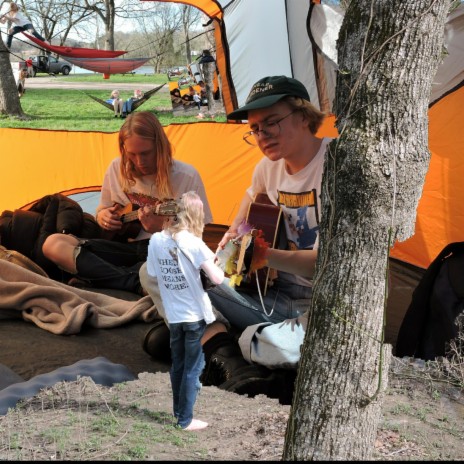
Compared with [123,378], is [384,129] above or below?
above

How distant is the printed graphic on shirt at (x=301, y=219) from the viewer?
302cm

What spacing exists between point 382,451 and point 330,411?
1.27 feet

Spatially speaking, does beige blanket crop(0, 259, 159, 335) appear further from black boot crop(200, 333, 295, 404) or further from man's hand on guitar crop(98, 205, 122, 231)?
black boot crop(200, 333, 295, 404)

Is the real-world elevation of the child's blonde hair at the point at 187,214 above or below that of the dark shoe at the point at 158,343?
above

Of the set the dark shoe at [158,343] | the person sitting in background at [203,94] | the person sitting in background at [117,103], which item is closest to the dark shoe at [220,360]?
the dark shoe at [158,343]

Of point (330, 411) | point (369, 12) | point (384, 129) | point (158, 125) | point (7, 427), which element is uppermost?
point (158, 125)

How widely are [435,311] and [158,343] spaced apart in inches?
47.5

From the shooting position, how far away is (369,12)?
1.62 metres

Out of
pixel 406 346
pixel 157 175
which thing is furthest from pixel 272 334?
pixel 157 175

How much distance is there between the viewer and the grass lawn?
1332 centimetres

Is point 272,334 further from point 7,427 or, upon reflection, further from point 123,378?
point 7,427

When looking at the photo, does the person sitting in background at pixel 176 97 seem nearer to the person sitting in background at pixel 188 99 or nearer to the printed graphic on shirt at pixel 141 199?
the person sitting in background at pixel 188 99

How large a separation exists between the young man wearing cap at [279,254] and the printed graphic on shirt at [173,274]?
37 centimetres

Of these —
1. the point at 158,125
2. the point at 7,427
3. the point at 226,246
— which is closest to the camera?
the point at 7,427
